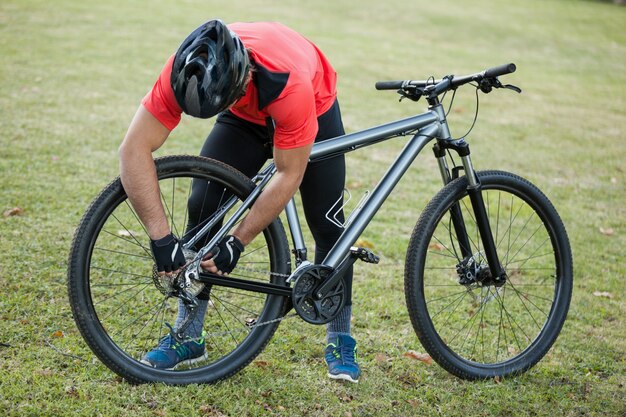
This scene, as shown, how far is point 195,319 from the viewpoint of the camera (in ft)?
12.2

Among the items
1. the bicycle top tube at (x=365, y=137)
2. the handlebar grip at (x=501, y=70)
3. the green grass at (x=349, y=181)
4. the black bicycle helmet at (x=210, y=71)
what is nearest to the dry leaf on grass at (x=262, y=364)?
the green grass at (x=349, y=181)

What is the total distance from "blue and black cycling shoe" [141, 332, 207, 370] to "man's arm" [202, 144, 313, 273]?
0.56 meters

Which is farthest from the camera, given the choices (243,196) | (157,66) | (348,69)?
(348,69)

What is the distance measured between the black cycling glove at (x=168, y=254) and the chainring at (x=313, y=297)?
1.88 feet

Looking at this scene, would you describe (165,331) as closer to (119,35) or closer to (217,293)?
(217,293)

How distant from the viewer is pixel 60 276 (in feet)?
14.5

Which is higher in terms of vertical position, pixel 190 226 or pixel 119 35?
pixel 190 226

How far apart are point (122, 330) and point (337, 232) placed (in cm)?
127

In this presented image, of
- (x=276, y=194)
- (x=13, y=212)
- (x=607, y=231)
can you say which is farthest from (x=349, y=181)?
(x=276, y=194)

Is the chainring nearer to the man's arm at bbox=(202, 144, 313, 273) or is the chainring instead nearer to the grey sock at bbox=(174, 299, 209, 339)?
the man's arm at bbox=(202, 144, 313, 273)

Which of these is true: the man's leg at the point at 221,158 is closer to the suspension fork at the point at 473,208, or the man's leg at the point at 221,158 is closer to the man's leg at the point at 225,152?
the man's leg at the point at 225,152

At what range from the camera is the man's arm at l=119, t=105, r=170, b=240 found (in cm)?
305

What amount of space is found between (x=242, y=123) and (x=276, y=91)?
536 mm

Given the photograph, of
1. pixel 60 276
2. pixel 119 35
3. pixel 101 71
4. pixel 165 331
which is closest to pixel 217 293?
pixel 165 331
